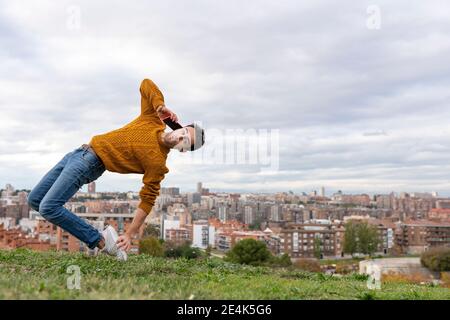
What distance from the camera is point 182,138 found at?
5301mm

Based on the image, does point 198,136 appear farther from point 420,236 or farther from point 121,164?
point 420,236

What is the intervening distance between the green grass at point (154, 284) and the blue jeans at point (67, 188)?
36 cm

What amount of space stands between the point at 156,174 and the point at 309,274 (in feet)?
7.84

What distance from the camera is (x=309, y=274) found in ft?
20.6

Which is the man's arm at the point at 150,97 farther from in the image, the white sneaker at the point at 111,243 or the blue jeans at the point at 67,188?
the white sneaker at the point at 111,243

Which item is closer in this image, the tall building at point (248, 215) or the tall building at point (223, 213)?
the tall building at point (223, 213)

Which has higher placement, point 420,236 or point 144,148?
point 144,148

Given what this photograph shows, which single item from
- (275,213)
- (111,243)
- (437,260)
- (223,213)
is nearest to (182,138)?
(111,243)

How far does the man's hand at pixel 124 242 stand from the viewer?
210 inches

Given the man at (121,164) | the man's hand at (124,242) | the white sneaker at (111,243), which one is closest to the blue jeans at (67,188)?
the man at (121,164)

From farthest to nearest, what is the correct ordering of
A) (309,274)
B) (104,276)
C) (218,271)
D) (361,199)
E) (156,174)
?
1. (361,199)
2. (309,274)
3. (218,271)
4. (156,174)
5. (104,276)

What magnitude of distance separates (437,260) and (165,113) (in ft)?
203

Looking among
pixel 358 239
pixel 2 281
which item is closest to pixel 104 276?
pixel 2 281
